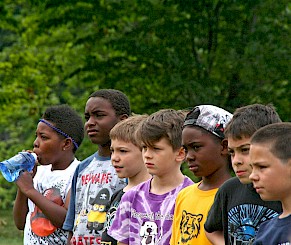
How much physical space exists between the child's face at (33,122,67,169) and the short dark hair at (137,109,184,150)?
165 centimetres

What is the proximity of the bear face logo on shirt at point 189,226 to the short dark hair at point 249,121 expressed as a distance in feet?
1.87

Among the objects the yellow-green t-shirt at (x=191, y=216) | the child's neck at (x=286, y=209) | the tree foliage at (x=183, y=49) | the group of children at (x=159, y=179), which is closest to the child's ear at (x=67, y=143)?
the group of children at (x=159, y=179)

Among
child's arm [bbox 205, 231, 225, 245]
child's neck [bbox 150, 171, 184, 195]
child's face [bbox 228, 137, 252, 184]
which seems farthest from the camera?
child's neck [bbox 150, 171, 184, 195]

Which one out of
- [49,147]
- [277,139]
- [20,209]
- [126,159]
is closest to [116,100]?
[126,159]

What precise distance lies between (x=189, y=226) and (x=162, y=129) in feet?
2.58

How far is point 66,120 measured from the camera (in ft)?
25.5

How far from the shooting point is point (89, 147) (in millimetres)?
16922

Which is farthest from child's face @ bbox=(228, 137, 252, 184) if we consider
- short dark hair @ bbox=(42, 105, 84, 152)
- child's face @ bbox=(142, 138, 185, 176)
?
short dark hair @ bbox=(42, 105, 84, 152)

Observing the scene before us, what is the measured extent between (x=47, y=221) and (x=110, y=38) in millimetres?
9160

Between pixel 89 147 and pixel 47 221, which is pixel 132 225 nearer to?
pixel 47 221

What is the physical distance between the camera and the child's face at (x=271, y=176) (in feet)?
15.1

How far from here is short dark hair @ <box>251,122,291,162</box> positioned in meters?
4.63

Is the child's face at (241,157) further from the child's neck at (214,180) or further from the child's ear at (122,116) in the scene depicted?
the child's ear at (122,116)

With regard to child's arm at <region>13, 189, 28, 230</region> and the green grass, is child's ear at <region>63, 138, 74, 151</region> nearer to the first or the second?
child's arm at <region>13, 189, 28, 230</region>
